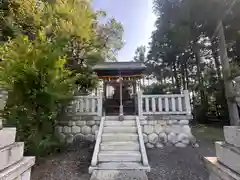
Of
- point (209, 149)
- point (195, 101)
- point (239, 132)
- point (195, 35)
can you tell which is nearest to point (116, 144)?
point (209, 149)

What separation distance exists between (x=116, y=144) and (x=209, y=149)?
8.88ft

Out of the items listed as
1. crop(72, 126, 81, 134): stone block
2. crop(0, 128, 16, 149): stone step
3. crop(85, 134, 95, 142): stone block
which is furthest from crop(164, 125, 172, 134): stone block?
crop(0, 128, 16, 149): stone step

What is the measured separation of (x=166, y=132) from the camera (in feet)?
17.2

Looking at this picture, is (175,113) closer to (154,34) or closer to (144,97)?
(144,97)

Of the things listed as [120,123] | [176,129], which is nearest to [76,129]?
[120,123]

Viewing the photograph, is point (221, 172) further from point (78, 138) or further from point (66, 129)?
point (66, 129)

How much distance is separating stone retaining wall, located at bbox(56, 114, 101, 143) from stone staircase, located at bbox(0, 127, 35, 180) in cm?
378

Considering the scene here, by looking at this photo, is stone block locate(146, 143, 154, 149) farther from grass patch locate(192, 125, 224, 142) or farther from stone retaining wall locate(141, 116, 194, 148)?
grass patch locate(192, 125, 224, 142)

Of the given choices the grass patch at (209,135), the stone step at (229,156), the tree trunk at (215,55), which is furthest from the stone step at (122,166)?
the tree trunk at (215,55)

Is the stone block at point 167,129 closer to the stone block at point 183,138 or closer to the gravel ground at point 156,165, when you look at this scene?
the stone block at point 183,138

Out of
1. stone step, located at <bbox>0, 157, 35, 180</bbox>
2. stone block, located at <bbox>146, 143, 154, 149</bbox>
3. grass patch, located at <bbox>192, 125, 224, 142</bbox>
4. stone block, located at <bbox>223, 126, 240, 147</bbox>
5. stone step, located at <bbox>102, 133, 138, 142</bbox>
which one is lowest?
stone block, located at <bbox>146, 143, 154, 149</bbox>

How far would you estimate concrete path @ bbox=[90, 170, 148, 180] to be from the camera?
291 cm

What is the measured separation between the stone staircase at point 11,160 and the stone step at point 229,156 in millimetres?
1733

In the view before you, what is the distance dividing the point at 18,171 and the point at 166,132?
15.0 ft
